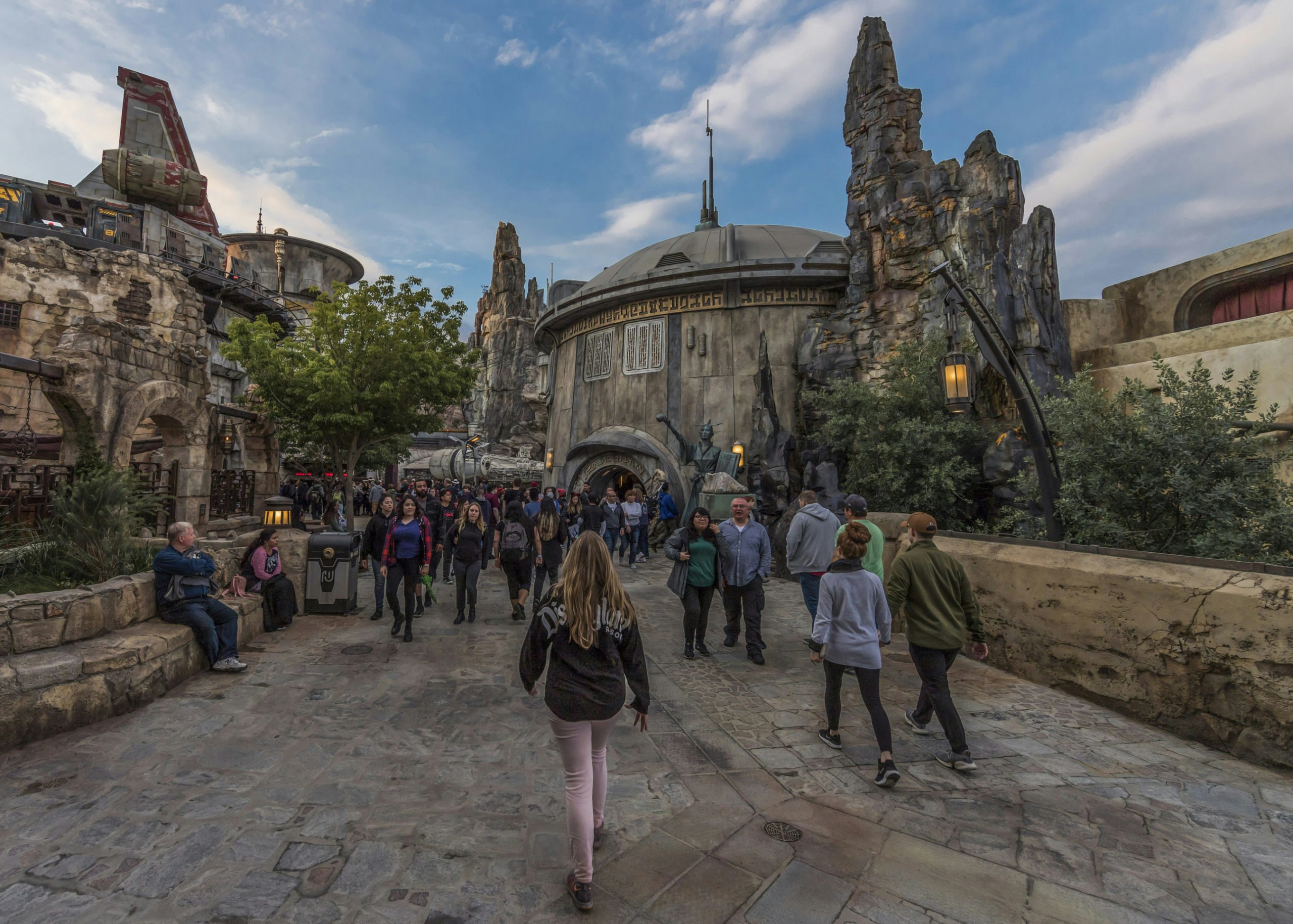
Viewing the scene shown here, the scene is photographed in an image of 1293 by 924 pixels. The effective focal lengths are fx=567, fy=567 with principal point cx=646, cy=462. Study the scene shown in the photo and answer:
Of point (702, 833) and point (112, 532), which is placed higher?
point (112, 532)

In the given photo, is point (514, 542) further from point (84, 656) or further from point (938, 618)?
point (938, 618)

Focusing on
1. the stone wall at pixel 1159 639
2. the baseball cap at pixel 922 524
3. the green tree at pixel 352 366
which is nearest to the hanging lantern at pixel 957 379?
the stone wall at pixel 1159 639

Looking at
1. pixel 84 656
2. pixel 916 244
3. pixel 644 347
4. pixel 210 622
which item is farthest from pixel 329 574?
pixel 916 244

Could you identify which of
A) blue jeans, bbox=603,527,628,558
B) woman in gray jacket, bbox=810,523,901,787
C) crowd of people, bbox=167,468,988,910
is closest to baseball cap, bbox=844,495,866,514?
crowd of people, bbox=167,468,988,910

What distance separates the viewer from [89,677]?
158 inches

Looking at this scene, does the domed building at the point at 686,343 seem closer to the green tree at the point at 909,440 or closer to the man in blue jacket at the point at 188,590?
the green tree at the point at 909,440

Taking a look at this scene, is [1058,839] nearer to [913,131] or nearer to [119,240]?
[913,131]

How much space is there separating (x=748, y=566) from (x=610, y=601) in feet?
11.4

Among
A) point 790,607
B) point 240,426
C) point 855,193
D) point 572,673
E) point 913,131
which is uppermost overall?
point 913,131

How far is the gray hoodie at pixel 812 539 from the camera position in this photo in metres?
5.93

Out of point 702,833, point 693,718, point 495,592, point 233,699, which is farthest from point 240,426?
point 702,833

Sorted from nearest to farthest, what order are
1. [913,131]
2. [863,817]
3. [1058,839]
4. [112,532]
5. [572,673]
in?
[572,673] → [1058,839] → [863,817] → [112,532] → [913,131]

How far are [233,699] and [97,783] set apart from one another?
53.0 inches

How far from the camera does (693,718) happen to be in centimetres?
451
